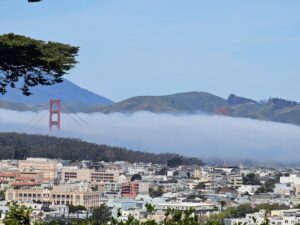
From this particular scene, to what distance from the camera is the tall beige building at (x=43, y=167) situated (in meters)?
88.5

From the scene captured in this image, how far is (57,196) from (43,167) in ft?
83.9

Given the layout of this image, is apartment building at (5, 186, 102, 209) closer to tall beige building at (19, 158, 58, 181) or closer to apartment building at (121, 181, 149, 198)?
apartment building at (121, 181, 149, 198)

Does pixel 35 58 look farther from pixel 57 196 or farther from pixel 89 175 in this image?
pixel 89 175

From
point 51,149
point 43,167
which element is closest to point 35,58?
point 43,167

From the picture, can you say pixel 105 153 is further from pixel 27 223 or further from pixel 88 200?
pixel 27 223

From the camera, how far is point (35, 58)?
10508mm

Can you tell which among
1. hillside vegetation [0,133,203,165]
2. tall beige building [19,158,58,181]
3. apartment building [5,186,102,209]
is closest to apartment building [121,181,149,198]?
tall beige building [19,158,58,181]

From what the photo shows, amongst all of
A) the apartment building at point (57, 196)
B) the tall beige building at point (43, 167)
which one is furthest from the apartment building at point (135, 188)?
the apartment building at point (57, 196)

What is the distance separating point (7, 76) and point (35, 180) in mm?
70314

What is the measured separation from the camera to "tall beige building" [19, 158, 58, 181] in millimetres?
88500

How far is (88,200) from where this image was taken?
208ft

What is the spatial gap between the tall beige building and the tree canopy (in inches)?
2993

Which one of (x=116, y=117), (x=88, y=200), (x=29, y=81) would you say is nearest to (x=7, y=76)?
(x=29, y=81)

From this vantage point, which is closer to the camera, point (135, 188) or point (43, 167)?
point (135, 188)
